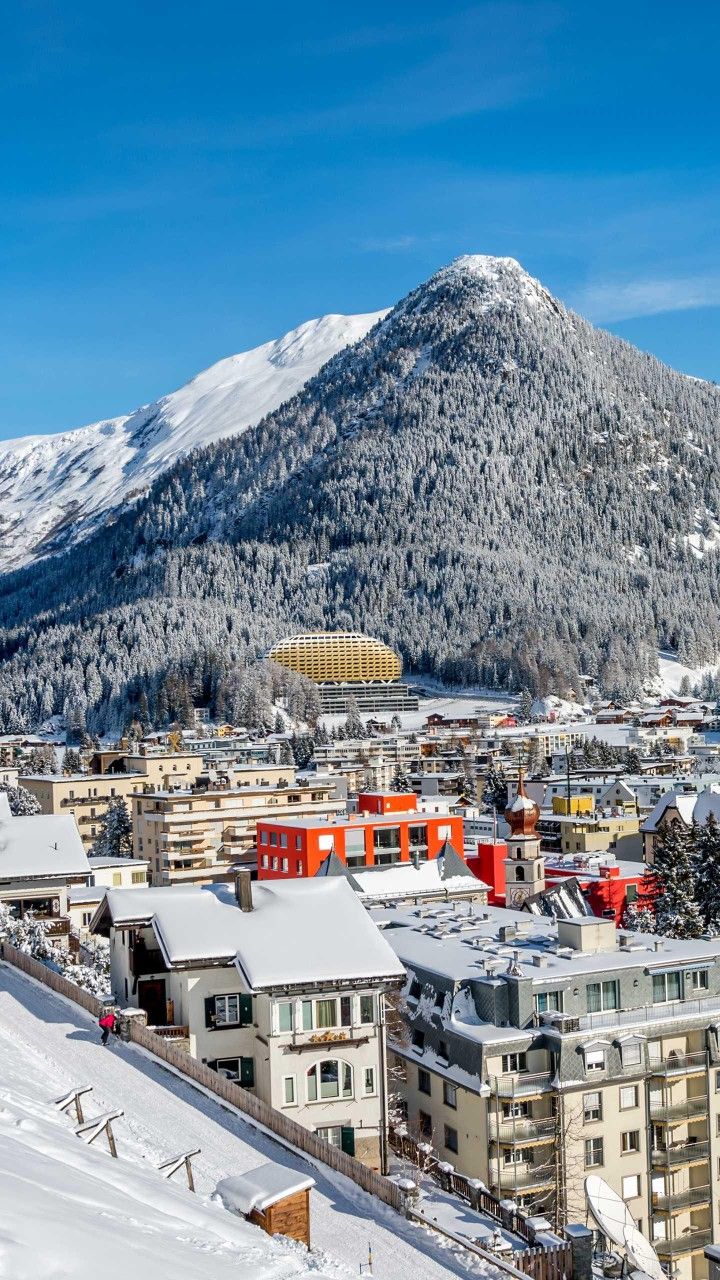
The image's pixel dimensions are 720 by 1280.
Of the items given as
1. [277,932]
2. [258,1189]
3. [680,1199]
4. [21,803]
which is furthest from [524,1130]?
[21,803]

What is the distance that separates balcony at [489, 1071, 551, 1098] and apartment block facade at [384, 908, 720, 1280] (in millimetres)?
29

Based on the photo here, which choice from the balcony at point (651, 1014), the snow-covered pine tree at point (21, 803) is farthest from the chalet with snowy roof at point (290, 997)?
the snow-covered pine tree at point (21, 803)

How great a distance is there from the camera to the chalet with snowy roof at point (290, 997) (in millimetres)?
24516

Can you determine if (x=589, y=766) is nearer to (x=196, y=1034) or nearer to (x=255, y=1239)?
(x=196, y=1034)

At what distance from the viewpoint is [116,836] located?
292ft

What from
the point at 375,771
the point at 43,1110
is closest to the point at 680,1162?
the point at 43,1110

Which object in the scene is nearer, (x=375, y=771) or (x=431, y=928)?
(x=431, y=928)

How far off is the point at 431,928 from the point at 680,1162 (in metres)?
8.96

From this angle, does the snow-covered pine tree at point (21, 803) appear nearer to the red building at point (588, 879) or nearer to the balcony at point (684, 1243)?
the red building at point (588, 879)

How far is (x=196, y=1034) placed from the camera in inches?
1008

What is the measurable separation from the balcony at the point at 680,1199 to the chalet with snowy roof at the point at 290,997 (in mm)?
8705

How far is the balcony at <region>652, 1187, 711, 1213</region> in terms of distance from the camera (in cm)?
2983

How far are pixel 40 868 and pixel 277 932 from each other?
17801 millimetres

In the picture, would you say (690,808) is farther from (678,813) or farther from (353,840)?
(353,840)
